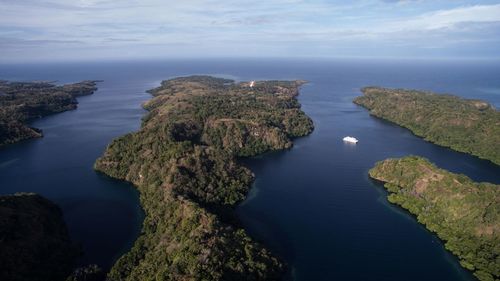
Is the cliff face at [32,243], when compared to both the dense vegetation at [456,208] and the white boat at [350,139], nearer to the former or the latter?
the dense vegetation at [456,208]

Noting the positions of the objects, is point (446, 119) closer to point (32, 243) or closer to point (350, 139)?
point (350, 139)

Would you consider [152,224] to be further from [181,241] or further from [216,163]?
[216,163]

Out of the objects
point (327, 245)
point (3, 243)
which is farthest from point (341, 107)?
point (3, 243)

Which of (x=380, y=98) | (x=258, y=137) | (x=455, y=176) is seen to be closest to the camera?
(x=455, y=176)

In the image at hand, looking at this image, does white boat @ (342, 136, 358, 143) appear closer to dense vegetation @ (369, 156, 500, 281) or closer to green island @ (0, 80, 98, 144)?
dense vegetation @ (369, 156, 500, 281)

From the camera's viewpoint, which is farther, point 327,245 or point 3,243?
point 327,245

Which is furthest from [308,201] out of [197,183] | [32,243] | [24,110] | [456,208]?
[24,110]
